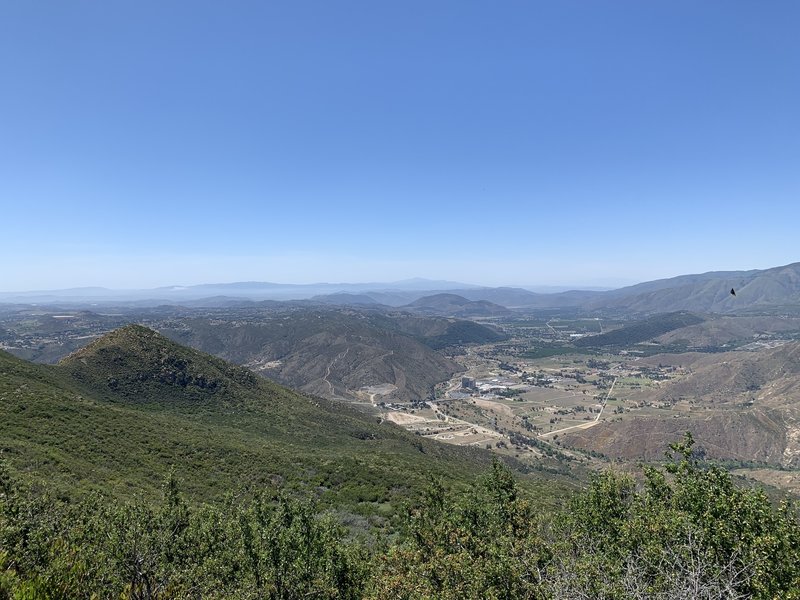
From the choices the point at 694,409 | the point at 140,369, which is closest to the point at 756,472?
the point at 694,409

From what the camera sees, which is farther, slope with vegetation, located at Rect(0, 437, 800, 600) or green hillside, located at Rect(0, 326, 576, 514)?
green hillside, located at Rect(0, 326, 576, 514)

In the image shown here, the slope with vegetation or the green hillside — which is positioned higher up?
the slope with vegetation

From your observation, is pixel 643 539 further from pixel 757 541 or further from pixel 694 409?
pixel 694 409

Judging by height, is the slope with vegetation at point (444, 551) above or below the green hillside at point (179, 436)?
above

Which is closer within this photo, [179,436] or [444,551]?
[444,551]

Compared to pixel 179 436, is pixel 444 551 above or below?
above

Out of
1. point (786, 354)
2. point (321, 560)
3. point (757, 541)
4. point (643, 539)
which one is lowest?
point (786, 354)

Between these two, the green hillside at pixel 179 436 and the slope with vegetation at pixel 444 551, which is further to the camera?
the green hillside at pixel 179 436

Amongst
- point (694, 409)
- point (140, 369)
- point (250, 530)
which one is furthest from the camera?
point (694, 409)
